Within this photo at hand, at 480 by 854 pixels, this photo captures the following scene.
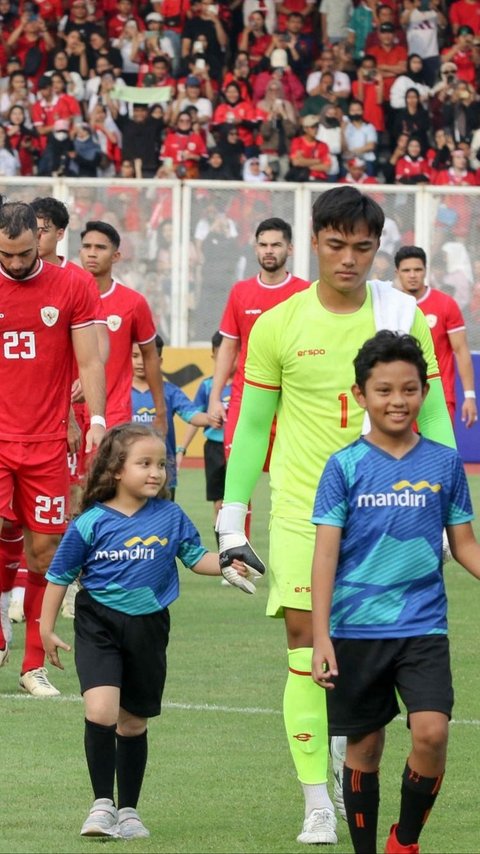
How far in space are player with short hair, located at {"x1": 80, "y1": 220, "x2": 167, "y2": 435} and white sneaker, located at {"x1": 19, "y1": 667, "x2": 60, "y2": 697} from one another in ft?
8.01

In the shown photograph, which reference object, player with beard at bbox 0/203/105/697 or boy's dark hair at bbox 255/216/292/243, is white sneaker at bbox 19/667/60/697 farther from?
boy's dark hair at bbox 255/216/292/243

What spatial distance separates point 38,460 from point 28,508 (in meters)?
0.25

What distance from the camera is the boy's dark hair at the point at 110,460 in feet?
18.3

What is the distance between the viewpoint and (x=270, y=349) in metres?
5.43

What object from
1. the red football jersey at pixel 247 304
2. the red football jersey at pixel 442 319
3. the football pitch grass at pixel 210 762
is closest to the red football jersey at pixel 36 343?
the football pitch grass at pixel 210 762

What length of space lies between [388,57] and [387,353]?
73.1 ft

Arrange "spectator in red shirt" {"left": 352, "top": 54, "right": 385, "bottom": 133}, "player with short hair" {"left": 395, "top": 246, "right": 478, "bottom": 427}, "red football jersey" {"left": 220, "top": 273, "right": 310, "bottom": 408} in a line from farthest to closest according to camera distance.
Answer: "spectator in red shirt" {"left": 352, "top": 54, "right": 385, "bottom": 133}
"player with short hair" {"left": 395, "top": 246, "right": 478, "bottom": 427}
"red football jersey" {"left": 220, "top": 273, "right": 310, "bottom": 408}

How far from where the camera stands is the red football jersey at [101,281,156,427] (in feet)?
34.1

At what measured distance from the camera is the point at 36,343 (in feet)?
25.5

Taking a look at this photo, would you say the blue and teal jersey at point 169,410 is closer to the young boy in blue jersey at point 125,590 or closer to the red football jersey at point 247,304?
the red football jersey at point 247,304

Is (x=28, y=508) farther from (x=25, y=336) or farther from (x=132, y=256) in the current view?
(x=132, y=256)

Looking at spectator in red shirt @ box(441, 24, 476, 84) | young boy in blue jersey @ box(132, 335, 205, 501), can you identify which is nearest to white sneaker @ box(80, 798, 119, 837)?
young boy in blue jersey @ box(132, 335, 205, 501)

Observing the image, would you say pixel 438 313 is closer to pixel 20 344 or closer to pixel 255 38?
pixel 20 344

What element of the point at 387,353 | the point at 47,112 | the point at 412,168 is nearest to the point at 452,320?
the point at 387,353
